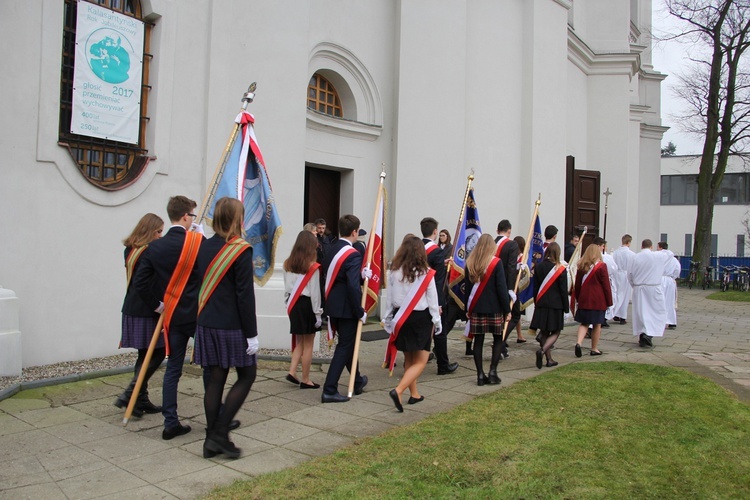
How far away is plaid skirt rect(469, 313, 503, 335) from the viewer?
22.9 ft

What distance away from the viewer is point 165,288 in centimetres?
513

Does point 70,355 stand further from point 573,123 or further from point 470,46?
point 573,123

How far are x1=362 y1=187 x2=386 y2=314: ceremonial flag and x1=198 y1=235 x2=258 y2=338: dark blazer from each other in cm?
234

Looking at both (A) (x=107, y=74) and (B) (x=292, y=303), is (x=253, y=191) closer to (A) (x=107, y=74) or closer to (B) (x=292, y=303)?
(B) (x=292, y=303)

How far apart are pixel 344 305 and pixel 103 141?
387 centimetres

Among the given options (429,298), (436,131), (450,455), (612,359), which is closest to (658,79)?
(436,131)

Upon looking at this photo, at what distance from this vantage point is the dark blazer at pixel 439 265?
741 cm

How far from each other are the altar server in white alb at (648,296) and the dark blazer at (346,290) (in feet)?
21.6

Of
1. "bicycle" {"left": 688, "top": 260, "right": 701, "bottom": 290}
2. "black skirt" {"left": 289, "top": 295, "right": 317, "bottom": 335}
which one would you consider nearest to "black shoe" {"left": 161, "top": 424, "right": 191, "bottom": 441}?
"black skirt" {"left": 289, "top": 295, "right": 317, "bottom": 335}

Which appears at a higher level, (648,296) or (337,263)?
(337,263)

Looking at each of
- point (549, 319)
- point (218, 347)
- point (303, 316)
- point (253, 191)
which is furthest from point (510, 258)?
point (218, 347)

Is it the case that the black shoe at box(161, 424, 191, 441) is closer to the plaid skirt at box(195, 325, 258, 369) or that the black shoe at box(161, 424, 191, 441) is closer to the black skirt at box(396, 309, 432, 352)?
the plaid skirt at box(195, 325, 258, 369)

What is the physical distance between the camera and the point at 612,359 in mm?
9156

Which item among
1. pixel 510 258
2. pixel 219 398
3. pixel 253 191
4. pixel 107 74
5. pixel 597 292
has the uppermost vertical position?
pixel 107 74
